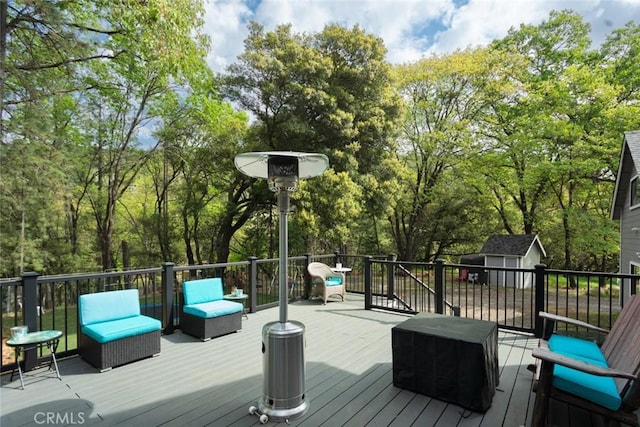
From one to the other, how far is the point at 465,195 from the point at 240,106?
11590 millimetres

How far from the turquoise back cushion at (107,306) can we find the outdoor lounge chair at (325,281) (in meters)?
3.26

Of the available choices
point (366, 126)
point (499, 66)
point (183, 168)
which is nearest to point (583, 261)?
point (499, 66)

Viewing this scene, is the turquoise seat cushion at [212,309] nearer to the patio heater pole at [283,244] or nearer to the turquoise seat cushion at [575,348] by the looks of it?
the patio heater pole at [283,244]

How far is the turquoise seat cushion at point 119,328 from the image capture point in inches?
124

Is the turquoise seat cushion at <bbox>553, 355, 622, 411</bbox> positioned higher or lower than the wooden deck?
higher

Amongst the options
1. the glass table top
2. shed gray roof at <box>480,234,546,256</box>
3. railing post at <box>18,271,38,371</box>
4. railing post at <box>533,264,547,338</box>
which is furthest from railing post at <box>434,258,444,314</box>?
shed gray roof at <box>480,234,546,256</box>

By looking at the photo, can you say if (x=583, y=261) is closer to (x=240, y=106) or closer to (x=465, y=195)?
(x=465, y=195)

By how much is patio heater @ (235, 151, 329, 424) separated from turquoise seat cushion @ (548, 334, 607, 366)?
2124 mm

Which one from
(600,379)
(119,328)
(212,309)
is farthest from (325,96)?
(600,379)

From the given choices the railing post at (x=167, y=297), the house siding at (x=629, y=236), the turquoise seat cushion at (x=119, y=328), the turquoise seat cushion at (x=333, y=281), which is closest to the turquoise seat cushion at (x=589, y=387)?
the turquoise seat cushion at (x=119, y=328)

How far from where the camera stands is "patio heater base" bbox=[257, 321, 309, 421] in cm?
239

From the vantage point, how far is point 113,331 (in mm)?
3215

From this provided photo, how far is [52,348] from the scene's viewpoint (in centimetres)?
312

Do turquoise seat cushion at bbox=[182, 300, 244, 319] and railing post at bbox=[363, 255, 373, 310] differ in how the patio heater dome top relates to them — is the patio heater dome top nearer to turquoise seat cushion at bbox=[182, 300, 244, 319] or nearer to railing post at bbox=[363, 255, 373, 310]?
turquoise seat cushion at bbox=[182, 300, 244, 319]
